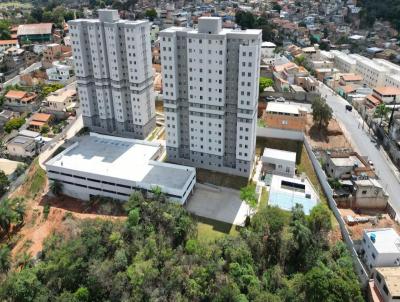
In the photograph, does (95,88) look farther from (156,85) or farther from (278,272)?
(278,272)

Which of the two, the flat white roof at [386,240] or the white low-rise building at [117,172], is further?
the white low-rise building at [117,172]

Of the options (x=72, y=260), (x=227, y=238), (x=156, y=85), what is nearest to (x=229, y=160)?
(x=227, y=238)

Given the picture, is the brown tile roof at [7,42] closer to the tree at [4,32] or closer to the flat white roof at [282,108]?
the tree at [4,32]

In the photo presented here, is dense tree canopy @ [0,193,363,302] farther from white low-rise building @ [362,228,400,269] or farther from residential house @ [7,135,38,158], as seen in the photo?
residential house @ [7,135,38,158]

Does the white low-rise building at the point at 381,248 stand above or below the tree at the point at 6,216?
above

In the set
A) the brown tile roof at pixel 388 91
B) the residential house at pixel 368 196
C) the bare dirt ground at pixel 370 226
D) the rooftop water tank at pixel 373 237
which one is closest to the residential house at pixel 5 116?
the residential house at pixel 368 196
